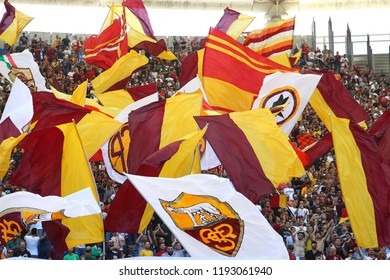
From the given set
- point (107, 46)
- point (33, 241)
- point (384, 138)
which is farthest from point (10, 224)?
point (107, 46)

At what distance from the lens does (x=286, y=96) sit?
71.9ft

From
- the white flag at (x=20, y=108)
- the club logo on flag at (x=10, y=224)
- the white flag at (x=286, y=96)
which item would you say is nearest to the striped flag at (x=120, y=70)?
the white flag at (x=20, y=108)

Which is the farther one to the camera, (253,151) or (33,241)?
(33,241)

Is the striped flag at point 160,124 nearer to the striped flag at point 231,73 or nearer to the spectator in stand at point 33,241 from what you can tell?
the spectator in stand at point 33,241

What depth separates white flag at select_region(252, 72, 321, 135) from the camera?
71.7 feet

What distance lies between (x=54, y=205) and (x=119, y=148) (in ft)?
17.9

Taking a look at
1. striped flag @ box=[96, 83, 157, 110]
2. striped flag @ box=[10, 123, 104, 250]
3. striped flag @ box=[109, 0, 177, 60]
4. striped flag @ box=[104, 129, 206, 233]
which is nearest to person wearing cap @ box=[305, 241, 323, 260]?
striped flag @ box=[104, 129, 206, 233]

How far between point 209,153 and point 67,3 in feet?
98.4

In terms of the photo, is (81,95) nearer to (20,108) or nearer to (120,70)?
(20,108)

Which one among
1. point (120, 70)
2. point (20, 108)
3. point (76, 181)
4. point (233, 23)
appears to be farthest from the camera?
point (233, 23)

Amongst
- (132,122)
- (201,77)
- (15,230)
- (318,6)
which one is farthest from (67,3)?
(15,230)

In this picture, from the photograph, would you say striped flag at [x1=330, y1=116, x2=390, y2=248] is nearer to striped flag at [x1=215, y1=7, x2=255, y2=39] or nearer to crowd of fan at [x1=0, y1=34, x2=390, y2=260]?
crowd of fan at [x1=0, y1=34, x2=390, y2=260]

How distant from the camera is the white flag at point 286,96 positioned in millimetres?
21844

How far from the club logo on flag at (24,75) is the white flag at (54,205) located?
39.0 feet
